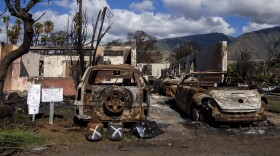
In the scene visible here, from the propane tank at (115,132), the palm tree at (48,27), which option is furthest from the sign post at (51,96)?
the palm tree at (48,27)

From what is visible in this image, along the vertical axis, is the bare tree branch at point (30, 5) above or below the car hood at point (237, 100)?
above

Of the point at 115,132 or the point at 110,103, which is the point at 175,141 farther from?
the point at 110,103

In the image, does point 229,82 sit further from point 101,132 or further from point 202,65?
point 202,65

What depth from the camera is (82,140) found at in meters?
7.93

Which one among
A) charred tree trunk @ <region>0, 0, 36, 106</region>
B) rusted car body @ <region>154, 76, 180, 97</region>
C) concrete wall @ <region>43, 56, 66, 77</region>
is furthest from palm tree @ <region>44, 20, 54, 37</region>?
charred tree trunk @ <region>0, 0, 36, 106</region>

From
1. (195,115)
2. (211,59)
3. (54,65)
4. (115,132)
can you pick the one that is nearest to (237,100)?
(195,115)

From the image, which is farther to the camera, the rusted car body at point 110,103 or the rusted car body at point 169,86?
the rusted car body at point 169,86

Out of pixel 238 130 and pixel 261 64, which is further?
pixel 261 64

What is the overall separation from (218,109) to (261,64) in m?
28.3

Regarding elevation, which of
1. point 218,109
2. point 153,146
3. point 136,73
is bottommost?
point 153,146

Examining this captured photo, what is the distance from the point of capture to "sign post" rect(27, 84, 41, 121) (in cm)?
988

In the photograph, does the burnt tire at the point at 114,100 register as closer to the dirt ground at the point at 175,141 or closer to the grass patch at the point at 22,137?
the dirt ground at the point at 175,141

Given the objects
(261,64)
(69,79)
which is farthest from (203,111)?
(261,64)

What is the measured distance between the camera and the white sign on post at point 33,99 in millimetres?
9883
